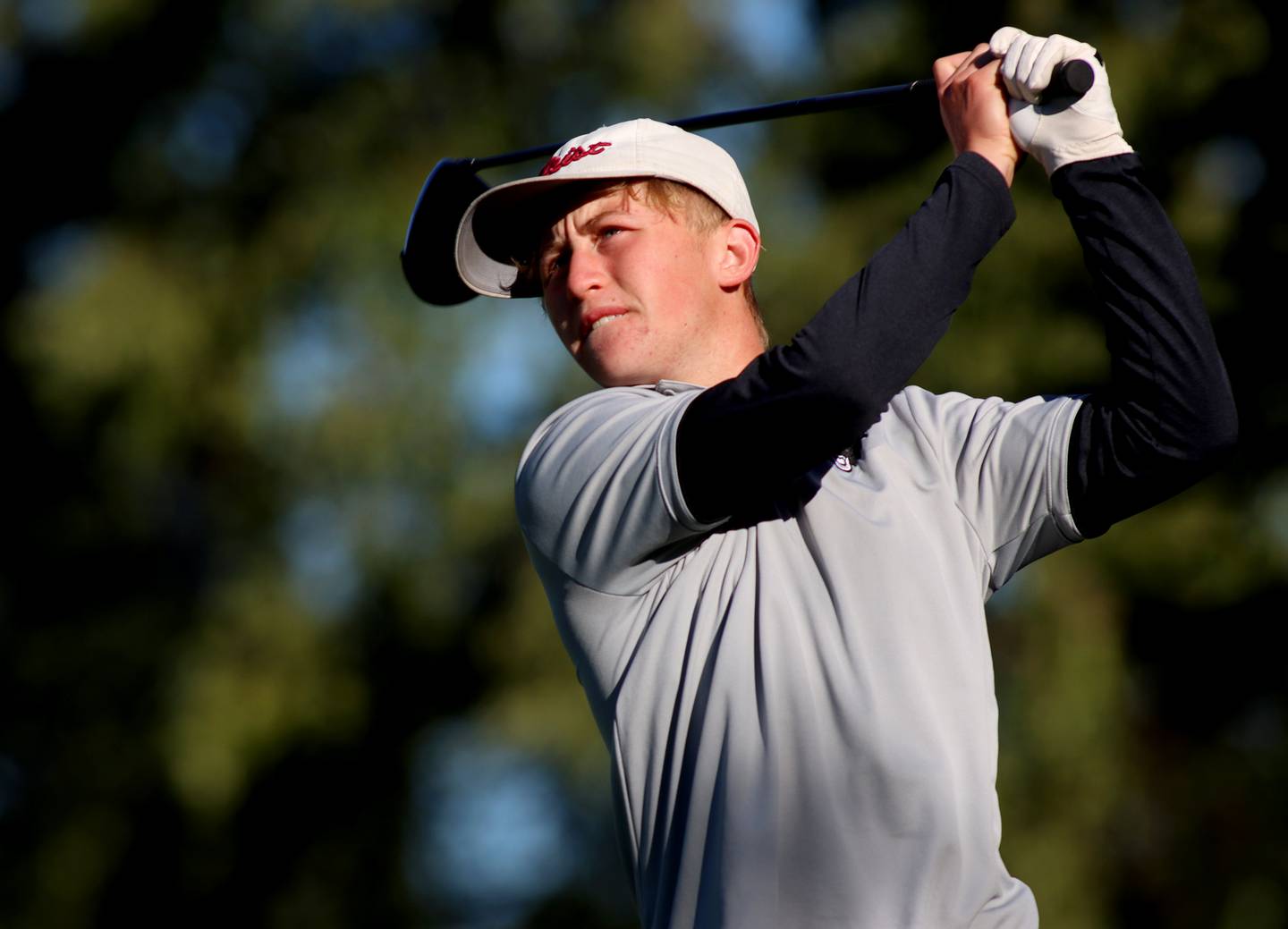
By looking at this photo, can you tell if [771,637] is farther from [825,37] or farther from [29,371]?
[29,371]

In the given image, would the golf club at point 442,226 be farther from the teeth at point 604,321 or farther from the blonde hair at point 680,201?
the teeth at point 604,321

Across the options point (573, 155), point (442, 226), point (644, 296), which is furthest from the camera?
point (442, 226)

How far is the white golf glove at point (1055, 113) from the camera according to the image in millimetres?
2473

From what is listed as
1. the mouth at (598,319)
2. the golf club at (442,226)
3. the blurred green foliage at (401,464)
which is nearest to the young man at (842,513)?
the mouth at (598,319)

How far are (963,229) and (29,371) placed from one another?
34.5ft

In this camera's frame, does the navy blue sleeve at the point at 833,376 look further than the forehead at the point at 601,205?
No

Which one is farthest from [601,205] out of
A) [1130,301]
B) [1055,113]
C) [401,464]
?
[401,464]

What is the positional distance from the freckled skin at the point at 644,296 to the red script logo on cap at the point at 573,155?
0.07 metres

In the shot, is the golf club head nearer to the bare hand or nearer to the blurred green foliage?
the bare hand

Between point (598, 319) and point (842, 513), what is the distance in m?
0.53

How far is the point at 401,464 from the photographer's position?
10.7m

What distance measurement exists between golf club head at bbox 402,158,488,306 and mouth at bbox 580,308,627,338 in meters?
0.71

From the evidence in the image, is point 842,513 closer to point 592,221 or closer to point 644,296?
point 644,296

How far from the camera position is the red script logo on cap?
282 cm
